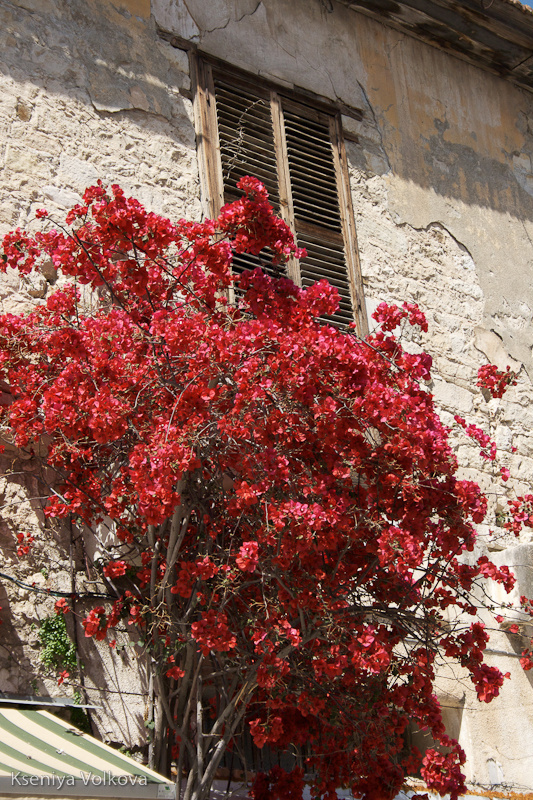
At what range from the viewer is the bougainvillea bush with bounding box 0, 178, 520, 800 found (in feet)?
12.2

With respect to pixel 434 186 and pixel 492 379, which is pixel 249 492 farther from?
pixel 434 186

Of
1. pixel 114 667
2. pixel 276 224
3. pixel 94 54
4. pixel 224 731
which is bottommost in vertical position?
pixel 224 731

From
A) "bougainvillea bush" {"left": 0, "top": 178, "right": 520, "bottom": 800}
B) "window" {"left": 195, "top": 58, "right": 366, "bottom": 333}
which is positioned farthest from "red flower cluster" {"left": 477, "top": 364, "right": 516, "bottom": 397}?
"bougainvillea bush" {"left": 0, "top": 178, "right": 520, "bottom": 800}

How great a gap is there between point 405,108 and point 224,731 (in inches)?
197

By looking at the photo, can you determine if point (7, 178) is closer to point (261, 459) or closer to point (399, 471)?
point (261, 459)

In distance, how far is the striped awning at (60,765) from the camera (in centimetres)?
304

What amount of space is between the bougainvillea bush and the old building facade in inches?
16.4

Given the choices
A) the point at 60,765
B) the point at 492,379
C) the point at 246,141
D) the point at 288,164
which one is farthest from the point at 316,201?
the point at 60,765

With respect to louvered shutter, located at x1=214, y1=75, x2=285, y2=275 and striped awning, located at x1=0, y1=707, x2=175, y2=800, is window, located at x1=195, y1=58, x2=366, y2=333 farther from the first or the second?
striped awning, located at x1=0, y1=707, x2=175, y2=800

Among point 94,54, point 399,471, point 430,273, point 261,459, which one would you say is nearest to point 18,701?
point 261,459

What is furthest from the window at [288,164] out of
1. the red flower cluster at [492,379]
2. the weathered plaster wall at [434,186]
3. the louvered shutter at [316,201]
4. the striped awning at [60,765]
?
the striped awning at [60,765]

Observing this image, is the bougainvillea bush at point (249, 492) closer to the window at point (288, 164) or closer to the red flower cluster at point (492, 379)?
the red flower cluster at point (492, 379)

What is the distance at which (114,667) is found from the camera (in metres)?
4.27

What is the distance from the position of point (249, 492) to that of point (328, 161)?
11.5 ft
